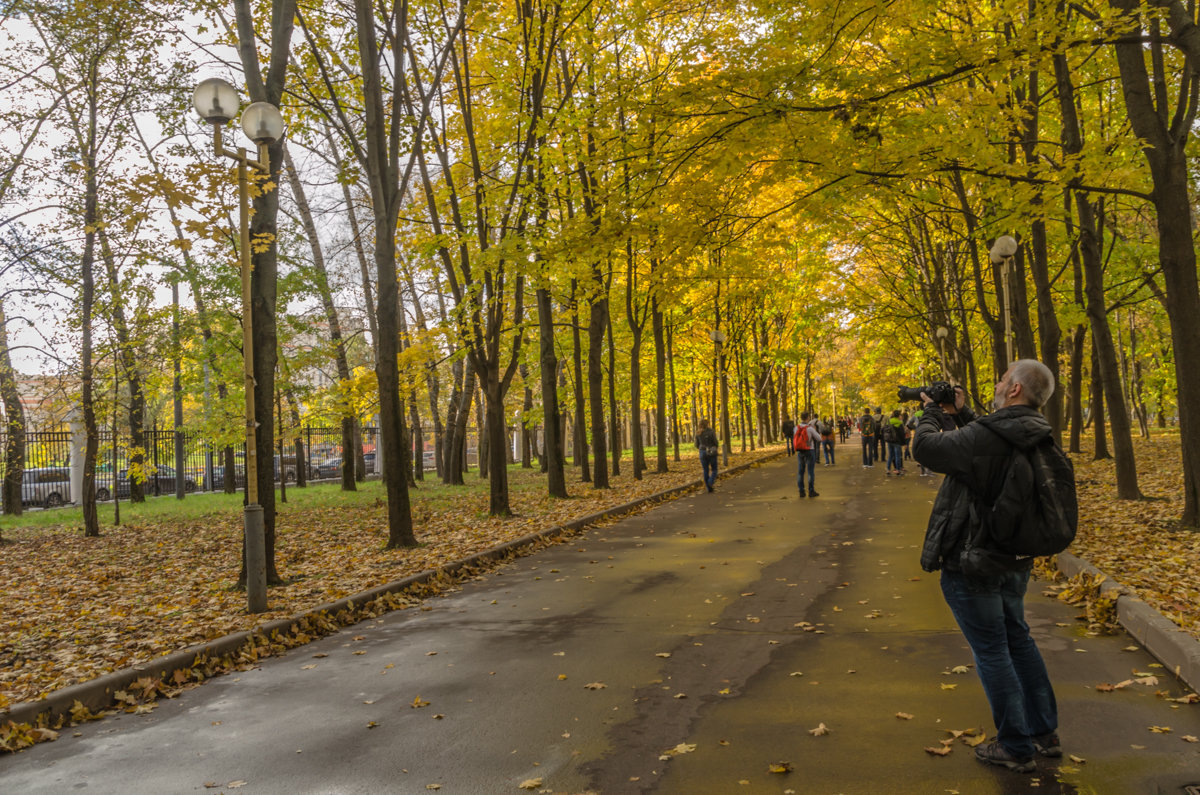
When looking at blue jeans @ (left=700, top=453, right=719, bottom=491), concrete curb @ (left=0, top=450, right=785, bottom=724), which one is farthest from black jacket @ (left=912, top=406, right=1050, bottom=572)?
blue jeans @ (left=700, top=453, right=719, bottom=491)

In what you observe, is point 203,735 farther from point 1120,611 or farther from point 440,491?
point 440,491

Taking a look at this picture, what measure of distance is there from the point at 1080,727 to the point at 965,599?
1.27 metres

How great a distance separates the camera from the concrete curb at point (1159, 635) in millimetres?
4895

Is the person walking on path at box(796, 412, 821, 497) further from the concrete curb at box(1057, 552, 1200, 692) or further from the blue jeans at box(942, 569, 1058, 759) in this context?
the blue jeans at box(942, 569, 1058, 759)

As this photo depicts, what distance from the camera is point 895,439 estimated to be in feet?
76.5

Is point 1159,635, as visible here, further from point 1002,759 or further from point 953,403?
point 953,403

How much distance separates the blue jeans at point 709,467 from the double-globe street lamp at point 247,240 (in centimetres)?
1320

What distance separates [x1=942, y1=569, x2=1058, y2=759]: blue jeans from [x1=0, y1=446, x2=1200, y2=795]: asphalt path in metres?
0.21

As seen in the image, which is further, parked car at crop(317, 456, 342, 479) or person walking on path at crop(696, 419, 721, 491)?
parked car at crop(317, 456, 342, 479)

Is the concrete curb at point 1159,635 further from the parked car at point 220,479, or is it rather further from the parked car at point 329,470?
the parked car at point 329,470

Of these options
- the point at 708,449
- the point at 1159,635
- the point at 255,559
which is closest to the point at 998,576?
the point at 1159,635

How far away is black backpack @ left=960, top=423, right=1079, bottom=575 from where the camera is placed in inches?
141

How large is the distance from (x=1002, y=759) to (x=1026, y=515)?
1189 mm

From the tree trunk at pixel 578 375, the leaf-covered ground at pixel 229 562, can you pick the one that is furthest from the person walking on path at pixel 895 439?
the tree trunk at pixel 578 375
